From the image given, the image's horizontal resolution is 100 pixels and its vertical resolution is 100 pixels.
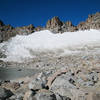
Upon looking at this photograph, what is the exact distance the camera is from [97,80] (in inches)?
693

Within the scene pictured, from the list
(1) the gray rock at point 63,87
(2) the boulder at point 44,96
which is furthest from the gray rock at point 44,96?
(1) the gray rock at point 63,87

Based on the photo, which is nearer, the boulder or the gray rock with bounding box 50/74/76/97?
the boulder

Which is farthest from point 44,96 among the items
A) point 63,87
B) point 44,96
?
point 63,87

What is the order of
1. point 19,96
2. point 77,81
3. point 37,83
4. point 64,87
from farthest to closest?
point 77,81
point 37,83
point 64,87
point 19,96

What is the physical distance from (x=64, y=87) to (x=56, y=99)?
2.98 metres

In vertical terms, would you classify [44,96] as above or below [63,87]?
below

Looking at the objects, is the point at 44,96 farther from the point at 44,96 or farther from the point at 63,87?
the point at 63,87

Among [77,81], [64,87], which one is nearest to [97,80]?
[77,81]

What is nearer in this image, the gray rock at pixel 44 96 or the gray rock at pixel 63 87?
the gray rock at pixel 44 96

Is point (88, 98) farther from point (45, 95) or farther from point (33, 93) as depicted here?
point (33, 93)

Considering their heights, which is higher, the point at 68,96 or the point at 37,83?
the point at 37,83

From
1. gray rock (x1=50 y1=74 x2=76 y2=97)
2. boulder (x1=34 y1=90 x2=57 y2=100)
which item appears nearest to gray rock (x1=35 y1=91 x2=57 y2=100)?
boulder (x1=34 y1=90 x2=57 y2=100)

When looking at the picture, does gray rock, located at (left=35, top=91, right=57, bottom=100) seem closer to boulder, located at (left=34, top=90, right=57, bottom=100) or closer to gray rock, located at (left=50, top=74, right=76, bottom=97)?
boulder, located at (left=34, top=90, right=57, bottom=100)

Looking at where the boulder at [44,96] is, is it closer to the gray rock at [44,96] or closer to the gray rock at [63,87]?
the gray rock at [44,96]
